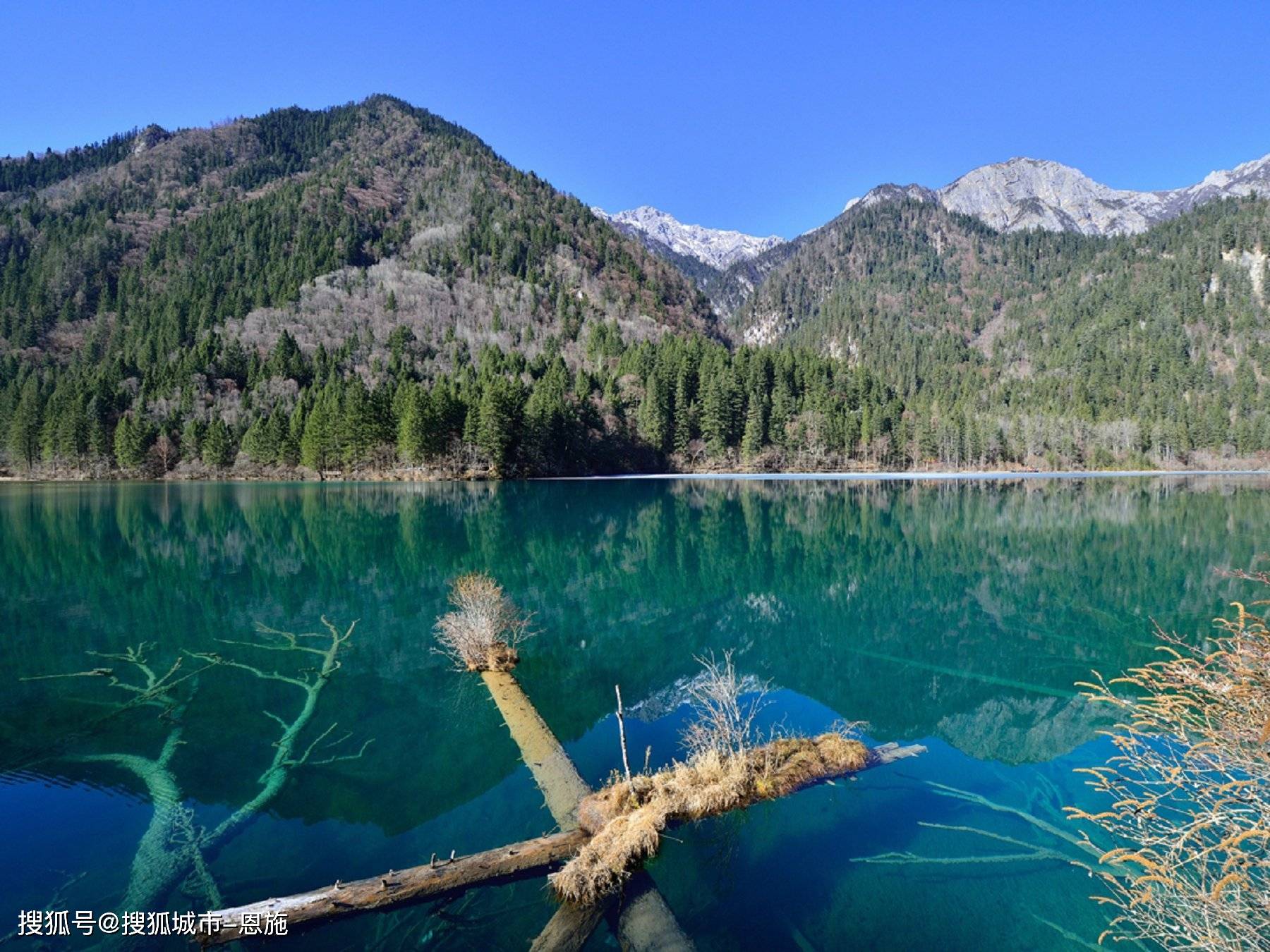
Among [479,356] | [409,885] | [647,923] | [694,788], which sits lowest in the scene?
[647,923]

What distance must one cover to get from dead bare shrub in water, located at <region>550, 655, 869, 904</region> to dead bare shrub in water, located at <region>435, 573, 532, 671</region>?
6643mm

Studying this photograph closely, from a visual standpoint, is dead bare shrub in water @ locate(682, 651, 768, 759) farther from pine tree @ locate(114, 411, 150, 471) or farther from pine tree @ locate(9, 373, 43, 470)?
pine tree @ locate(9, 373, 43, 470)

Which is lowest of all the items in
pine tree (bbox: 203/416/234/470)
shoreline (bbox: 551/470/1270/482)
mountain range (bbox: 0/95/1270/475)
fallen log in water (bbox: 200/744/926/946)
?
shoreline (bbox: 551/470/1270/482)

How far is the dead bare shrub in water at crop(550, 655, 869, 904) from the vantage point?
8172 mm

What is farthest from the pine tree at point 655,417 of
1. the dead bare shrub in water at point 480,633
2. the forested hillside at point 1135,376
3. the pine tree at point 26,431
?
the pine tree at point 26,431

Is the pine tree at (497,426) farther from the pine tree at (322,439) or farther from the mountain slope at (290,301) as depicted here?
the pine tree at (322,439)

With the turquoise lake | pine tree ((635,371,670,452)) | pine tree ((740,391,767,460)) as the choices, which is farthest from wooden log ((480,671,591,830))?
pine tree ((740,391,767,460))

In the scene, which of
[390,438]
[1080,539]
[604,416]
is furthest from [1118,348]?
[390,438]

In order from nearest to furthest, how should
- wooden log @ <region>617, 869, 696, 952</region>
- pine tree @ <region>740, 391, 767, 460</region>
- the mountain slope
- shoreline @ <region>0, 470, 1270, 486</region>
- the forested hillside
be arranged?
wooden log @ <region>617, 869, 696, 952</region> < shoreline @ <region>0, 470, 1270, 486</region> < the mountain slope < pine tree @ <region>740, 391, 767, 460</region> < the forested hillside

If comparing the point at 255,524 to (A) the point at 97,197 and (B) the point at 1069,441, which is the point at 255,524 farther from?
(A) the point at 97,197

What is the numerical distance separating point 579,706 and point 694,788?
531 cm

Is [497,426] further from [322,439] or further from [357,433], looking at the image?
[322,439]

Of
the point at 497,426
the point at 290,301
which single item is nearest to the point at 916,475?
the point at 497,426

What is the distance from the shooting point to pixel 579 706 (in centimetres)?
1496
